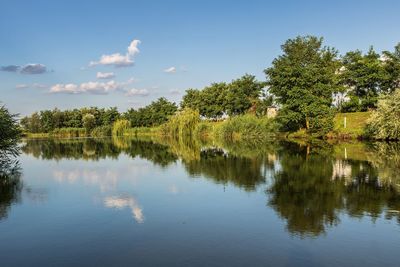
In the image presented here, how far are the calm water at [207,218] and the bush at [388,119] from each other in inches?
752

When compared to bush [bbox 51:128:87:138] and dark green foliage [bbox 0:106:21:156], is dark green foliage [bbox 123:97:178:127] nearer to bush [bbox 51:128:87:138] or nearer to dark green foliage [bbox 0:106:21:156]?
bush [bbox 51:128:87:138]

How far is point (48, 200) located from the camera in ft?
46.5

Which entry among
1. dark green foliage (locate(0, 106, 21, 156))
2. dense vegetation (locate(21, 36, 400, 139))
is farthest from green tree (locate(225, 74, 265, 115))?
dark green foliage (locate(0, 106, 21, 156))

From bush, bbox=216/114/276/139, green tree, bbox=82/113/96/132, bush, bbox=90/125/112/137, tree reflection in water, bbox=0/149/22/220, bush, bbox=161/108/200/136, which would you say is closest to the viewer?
tree reflection in water, bbox=0/149/22/220

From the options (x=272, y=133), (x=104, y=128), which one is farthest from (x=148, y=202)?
(x=104, y=128)

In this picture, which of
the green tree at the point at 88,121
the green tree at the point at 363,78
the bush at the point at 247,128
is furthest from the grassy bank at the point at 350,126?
the green tree at the point at 88,121

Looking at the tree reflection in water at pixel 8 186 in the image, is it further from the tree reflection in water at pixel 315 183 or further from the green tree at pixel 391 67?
the green tree at pixel 391 67

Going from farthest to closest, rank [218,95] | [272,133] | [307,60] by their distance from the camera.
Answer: [218,95] → [307,60] → [272,133]

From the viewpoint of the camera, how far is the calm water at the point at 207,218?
7.84 metres

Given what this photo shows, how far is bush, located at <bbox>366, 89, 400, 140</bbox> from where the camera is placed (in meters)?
36.7

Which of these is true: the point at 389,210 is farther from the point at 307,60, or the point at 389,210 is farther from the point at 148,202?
the point at 307,60

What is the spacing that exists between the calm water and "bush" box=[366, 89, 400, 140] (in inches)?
752

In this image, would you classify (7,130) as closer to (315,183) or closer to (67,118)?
(315,183)

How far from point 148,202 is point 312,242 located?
22.0ft
